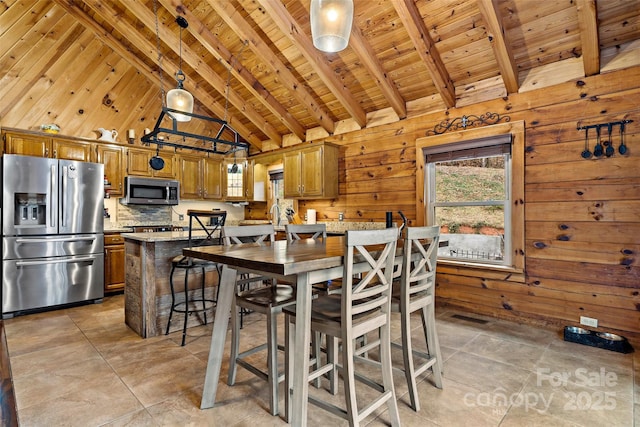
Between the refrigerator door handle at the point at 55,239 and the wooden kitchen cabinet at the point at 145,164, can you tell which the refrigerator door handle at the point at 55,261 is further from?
the wooden kitchen cabinet at the point at 145,164

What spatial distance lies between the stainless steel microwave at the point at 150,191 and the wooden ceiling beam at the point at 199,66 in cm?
162

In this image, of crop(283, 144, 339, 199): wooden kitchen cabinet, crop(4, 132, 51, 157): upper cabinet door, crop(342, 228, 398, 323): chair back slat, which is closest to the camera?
crop(342, 228, 398, 323): chair back slat

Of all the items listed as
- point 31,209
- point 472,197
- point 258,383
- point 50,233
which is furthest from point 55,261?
point 472,197

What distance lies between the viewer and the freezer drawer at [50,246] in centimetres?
359

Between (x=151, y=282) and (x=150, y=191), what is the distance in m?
2.70

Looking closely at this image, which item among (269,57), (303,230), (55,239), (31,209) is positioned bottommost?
(55,239)

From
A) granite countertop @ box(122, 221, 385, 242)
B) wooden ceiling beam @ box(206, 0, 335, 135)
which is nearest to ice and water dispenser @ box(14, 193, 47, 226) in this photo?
granite countertop @ box(122, 221, 385, 242)

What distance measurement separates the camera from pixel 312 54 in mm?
3754

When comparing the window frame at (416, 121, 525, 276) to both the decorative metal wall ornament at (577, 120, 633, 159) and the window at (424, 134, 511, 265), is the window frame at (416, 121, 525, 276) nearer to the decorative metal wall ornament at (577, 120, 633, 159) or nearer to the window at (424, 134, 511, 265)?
the window at (424, 134, 511, 265)

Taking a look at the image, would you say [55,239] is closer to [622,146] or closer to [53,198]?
[53,198]

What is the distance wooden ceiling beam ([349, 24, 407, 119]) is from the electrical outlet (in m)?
2.88

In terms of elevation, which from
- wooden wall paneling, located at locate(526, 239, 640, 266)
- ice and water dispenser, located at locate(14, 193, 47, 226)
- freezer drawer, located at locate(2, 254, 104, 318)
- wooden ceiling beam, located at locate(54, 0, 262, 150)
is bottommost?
freezer drawer, located at locate(2, 254, 104, 318)

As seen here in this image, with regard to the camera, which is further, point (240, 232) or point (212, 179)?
point (212, 179)

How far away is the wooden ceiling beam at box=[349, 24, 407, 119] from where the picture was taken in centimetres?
346
